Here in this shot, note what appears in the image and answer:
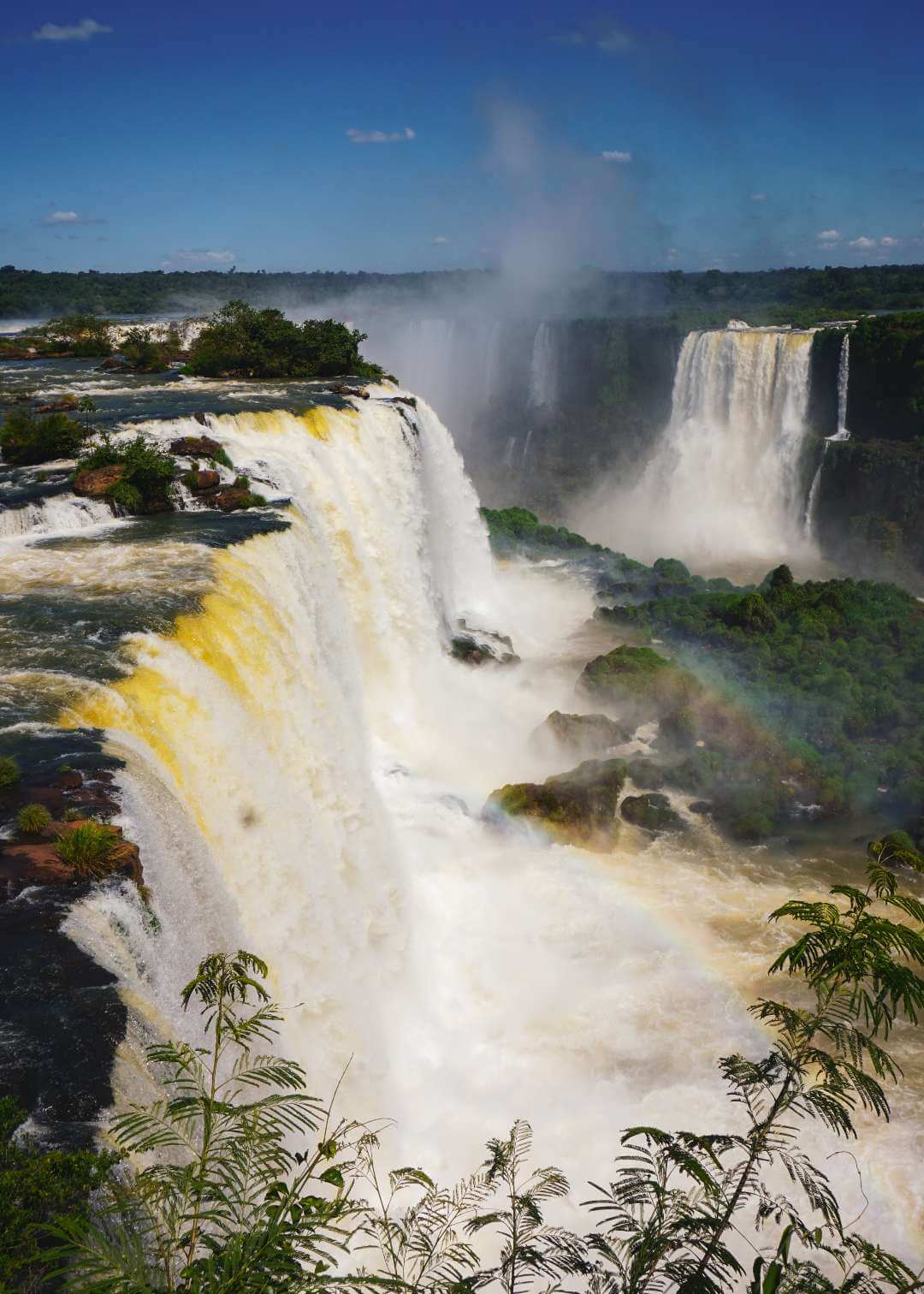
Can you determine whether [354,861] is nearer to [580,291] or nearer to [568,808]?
[568,808]

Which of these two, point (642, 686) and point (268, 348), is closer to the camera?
point (642, 686)

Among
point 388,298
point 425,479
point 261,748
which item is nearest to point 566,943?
point 261,748

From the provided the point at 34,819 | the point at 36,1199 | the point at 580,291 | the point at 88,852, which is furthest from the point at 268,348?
the point at 580,291

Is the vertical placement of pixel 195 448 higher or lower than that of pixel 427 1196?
higher

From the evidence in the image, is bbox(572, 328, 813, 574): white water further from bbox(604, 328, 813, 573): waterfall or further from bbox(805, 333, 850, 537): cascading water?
bbox(805, 333, 850, 537): cascading water

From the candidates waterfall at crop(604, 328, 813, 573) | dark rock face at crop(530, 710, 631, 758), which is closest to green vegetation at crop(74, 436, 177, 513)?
dark rock face at crop(530, 710, 631, 758)

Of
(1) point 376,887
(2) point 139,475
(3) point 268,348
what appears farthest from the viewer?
(3) point 268,348
